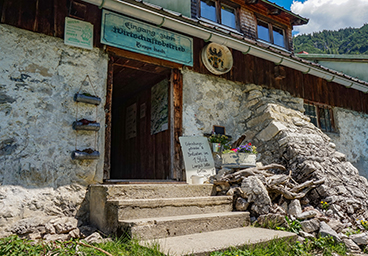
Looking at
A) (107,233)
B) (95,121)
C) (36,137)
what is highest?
(95,121)

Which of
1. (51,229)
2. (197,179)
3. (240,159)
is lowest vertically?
(51,229)

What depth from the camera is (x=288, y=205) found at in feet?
12.5

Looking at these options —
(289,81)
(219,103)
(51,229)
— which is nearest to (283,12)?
(289,81)

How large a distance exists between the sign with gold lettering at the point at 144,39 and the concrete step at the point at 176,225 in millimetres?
2866

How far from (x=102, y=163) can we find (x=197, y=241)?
2.07 meters

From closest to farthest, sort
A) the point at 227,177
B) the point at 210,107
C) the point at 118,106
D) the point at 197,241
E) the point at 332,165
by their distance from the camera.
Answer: the point at 197,241
the point at 227,177
the point at 332,165
the point at 210,107
the point at 118,106

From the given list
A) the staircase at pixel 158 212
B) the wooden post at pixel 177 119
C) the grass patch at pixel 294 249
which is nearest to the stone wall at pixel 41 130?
the staircase at pixel 158 212

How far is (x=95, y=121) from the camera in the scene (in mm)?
4227

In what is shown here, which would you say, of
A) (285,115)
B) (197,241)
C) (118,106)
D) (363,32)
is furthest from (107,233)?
(363,32)

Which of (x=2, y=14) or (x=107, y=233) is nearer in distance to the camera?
(x=107, y=233)

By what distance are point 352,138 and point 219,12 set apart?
5.19 meters

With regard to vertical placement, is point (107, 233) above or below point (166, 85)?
below

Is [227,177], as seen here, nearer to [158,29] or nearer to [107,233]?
[107,233]

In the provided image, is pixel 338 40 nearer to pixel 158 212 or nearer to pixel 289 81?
pixel 289 81
